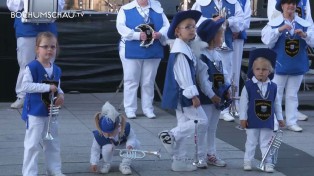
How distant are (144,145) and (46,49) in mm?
2312

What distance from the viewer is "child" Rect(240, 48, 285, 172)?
7688 mm

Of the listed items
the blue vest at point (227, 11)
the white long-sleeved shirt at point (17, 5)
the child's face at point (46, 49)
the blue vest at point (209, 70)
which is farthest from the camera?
the white long-sleeved shirt at point (17, 5)

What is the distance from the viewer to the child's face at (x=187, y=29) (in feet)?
24.5

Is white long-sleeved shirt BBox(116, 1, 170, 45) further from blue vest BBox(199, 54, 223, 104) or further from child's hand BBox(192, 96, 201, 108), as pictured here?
child's hand BBox(192, 96, 201, 108)

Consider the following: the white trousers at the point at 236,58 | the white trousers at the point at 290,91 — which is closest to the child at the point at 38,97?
the white trousers at the point at 290,91

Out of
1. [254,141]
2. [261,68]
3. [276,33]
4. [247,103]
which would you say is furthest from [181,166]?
[276,33]

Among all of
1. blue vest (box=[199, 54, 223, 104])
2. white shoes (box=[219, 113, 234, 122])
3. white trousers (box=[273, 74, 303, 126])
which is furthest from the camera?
white shoes (box=[219, 113, 234, 122])

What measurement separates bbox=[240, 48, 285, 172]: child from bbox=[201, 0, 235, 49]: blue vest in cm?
255

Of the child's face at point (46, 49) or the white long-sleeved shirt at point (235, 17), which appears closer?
A: the child's face at point (46, 49)

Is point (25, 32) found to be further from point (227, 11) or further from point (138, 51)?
point (227, 11)

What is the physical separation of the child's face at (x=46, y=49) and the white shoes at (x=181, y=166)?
1691mm

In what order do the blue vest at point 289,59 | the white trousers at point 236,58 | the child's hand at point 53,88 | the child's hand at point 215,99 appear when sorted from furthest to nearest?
the white trousers at point 236,58 → the blue vest at point 289,59 → the child's hand at point 215,99 → the child's hand at point 53,88

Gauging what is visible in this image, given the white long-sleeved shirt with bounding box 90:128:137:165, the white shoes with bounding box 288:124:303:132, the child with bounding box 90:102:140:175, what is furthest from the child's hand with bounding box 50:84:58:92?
the white shoes with bounding box 288:124:303:132

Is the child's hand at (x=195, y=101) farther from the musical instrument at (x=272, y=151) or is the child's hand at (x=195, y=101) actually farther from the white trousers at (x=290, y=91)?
the white trousers at (x=290, y=91)
